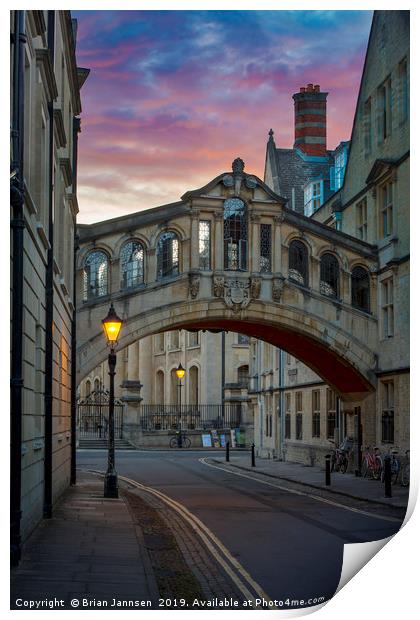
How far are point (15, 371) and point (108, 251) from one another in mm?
17454

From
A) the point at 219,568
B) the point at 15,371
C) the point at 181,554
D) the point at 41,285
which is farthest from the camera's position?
the point at 41,285

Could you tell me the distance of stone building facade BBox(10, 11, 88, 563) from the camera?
10.7 m

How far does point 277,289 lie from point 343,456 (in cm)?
528

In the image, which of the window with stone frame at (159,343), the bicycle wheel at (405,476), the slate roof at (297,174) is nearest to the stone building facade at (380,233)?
the bicycle wheel at (405,476)

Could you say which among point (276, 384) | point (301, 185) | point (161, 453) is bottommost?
point (161, 453)

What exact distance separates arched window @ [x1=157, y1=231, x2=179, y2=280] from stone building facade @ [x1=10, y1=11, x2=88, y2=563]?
447cm

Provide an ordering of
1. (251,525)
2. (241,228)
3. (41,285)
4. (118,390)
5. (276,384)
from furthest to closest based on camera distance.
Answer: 1. (118,390)
2. (276,384)
3. (241,228)
4. (251,525)
5. (41,285)

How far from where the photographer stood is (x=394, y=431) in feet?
87.6

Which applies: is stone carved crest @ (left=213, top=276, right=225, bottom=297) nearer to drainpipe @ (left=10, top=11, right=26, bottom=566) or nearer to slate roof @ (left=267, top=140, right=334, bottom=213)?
slate roof @ (left=267, top=140, right=334, bottom=213)

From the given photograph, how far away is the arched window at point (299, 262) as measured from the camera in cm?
2955

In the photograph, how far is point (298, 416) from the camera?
124 feet

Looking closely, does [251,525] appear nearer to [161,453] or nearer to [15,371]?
[15,371]

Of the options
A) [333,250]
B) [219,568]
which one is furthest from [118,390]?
[219,568]

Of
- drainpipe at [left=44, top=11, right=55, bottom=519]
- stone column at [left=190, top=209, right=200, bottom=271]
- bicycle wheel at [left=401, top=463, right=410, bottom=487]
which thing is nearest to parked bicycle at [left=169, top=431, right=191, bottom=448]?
stone column at [left=190, top=209, right=200, bottom=271]
